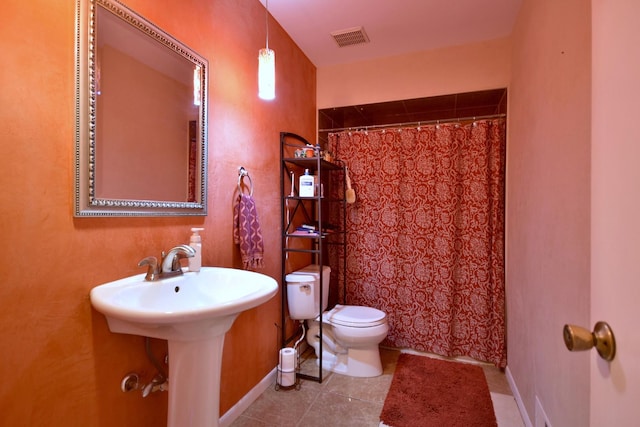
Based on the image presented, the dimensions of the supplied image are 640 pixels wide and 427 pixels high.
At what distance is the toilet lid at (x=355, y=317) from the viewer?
205 centimetres

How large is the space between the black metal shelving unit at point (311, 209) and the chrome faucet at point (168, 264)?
94 cm

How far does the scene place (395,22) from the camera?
6.70ft

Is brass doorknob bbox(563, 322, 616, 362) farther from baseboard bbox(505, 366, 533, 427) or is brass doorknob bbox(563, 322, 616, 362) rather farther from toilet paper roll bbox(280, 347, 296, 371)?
toilet paper roll bbox(280, 347, 296, 371)

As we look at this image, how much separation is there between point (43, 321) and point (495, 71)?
288 cm

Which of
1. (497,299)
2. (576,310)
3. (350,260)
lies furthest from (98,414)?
(497,299)

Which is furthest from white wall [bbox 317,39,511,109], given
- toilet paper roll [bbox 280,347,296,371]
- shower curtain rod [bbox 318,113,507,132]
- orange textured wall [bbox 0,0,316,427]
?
toilet paper roll [bbox 280,347,296,371]

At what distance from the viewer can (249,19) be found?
1.77 meters

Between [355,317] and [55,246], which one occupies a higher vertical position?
[55,246]

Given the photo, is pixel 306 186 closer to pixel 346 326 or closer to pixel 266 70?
pixel 266 70

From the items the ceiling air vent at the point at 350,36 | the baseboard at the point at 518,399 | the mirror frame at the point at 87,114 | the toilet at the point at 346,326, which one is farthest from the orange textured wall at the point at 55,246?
the baseboard at the point at 518,399

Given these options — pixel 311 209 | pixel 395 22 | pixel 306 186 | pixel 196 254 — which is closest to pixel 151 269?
pixel 196 254

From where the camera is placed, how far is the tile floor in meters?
1.64

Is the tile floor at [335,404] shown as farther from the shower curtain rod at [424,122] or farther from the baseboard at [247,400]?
the shower curtain rod at [424,122]

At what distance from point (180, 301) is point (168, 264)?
154 millimetres
